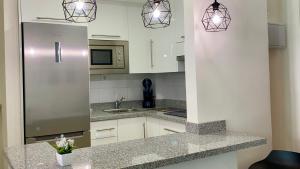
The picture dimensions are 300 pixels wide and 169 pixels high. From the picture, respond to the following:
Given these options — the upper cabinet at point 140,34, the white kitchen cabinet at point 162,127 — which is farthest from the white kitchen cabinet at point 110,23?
the white kitchen cabinet at point 162,127

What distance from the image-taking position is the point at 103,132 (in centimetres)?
329

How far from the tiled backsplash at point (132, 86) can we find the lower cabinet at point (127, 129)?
678 millimetres

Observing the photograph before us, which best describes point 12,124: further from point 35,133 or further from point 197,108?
point 197,108

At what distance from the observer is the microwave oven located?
351 cm

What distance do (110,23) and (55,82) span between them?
1.16 meters

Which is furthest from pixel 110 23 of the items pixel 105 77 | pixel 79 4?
pixel 79 4

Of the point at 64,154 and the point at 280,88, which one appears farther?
the point at 280,88

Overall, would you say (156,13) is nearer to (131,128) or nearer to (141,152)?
(141,152)

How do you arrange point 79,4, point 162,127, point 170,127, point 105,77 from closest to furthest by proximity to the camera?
point 79,4
point 170,127
point 162,127
point 105,77

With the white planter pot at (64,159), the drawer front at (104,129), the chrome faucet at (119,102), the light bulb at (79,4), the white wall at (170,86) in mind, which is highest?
the light bulb at (79,4)

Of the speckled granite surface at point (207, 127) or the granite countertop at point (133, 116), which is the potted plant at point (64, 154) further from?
the granite countertop at point (133, 116)

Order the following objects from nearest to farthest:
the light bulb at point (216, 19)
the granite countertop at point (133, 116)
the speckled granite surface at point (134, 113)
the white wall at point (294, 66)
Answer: the light bulb at point (216, 19), the white wall at point (294, 66), the granite countertop at point (133, 116), the speckled granite surface at point (134, 113)

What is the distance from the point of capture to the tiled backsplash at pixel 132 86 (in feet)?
12.8

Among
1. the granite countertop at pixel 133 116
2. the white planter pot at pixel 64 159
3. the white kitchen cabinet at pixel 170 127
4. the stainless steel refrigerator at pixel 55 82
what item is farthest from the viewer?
the granite countertop at pixel 133 116
